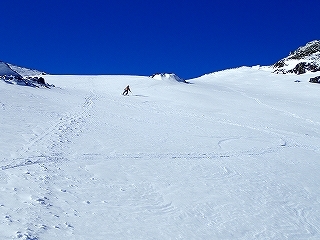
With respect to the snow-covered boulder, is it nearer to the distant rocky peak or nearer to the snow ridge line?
the distant rocky peak

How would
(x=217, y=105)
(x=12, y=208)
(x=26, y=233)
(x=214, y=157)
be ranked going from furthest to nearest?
(x=217, y=105)
(x=214, y=157)
(x=12, y=208)
(x=26, y=233)

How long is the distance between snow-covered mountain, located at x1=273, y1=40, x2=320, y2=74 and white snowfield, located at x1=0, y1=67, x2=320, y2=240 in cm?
4325

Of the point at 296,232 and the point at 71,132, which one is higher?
the point at 71,132

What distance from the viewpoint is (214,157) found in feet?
33.8

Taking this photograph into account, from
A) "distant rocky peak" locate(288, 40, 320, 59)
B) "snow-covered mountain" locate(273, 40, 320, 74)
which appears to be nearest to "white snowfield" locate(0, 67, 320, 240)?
"snow-covered mountain" locate(273, 40, 320, 74)

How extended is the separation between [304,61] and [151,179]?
56333 mm

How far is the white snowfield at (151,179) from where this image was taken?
18.3 feet

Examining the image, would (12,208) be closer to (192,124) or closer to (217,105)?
(192,124)

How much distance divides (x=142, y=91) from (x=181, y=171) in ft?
82.2

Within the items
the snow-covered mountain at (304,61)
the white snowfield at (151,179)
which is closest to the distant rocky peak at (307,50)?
the snow-covered mountain at (304,61)

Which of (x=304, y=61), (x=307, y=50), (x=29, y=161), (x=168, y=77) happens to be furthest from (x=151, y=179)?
(x=307, y=50)

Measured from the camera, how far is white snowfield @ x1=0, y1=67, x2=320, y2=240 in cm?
557

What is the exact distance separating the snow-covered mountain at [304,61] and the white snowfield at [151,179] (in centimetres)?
4325

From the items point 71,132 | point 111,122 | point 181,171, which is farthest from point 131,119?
point 181,171
